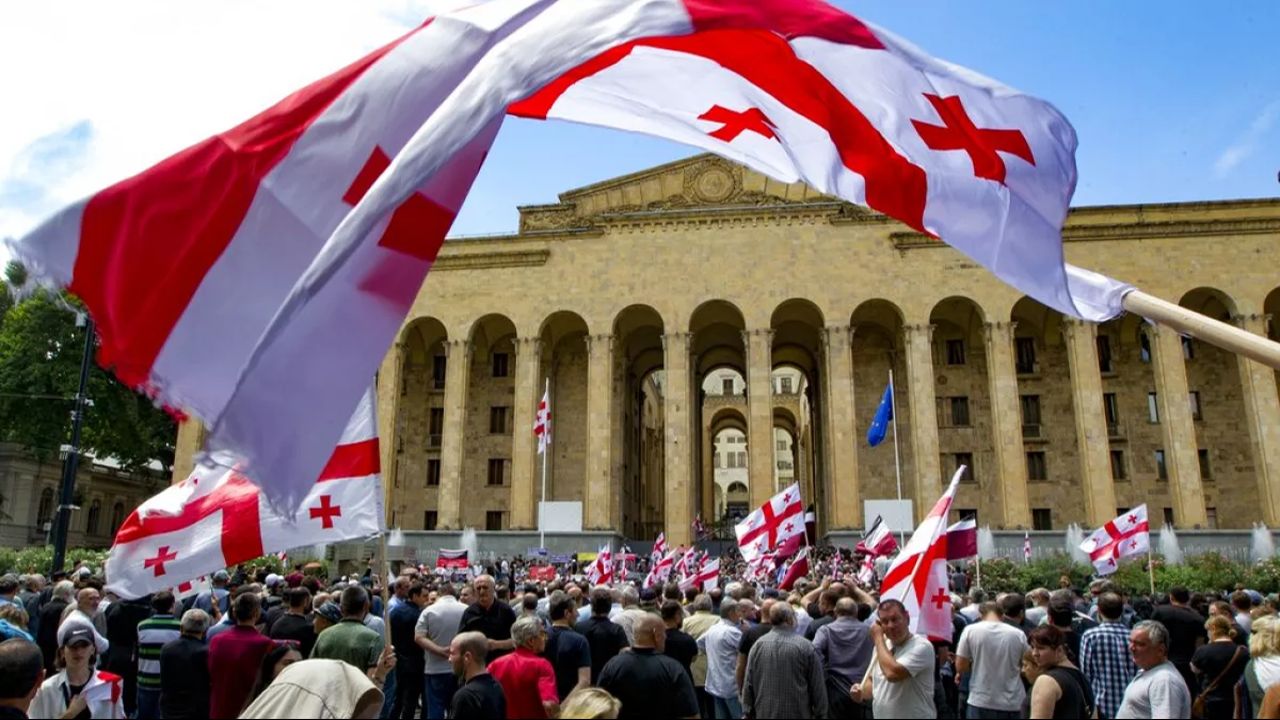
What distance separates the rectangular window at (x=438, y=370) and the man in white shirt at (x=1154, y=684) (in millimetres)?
41002

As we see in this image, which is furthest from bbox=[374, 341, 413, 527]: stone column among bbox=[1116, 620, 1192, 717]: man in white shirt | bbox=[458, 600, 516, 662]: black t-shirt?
bbox=[1116, 620, 1192, 717]: man in white shirt

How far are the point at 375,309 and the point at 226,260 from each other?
2.65 feet

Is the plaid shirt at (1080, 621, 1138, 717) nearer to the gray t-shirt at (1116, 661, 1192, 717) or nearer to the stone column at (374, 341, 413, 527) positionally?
the gray t-shirt at (1116, 661, 1192, 717)

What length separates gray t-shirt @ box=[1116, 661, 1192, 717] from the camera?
17.7 ft

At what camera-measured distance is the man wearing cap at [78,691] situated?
17.7ft

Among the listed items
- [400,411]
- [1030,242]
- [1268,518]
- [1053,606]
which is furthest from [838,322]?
[1030,242]

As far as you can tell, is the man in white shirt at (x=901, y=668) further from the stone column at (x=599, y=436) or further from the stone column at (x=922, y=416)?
the stone column at (x=599, y=436)

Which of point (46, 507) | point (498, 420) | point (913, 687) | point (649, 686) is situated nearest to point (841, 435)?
point (498, 420)

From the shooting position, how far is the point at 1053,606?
7.51 meters

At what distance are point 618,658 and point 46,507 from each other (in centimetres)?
5650

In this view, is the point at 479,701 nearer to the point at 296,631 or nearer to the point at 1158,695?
the point at 296,631

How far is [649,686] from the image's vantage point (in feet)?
19.9

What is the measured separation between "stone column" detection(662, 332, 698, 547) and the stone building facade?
120mm

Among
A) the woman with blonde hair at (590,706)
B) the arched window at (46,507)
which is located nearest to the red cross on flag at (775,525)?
the woman with blonde hair at (590,706)
